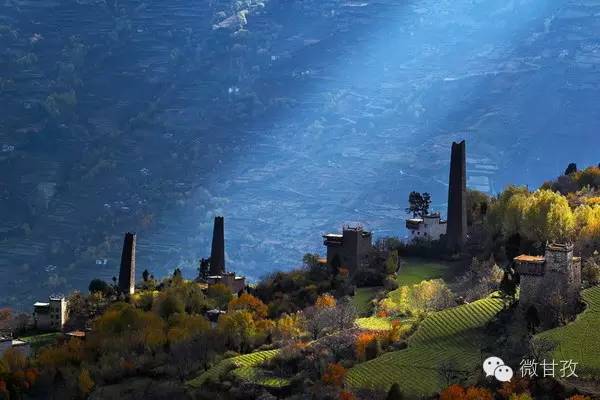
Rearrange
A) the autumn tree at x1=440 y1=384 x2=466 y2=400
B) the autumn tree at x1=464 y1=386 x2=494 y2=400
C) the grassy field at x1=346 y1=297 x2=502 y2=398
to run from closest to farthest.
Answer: the autumn tree at x1=464 y1=386 x2=494 y2=400 → the autumn tree at x1=440 y1=384 x2=466 y2=400 → the grassy field at x1=346 y1=297 x2=502 y2=398

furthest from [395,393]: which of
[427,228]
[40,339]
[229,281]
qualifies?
[427,228]

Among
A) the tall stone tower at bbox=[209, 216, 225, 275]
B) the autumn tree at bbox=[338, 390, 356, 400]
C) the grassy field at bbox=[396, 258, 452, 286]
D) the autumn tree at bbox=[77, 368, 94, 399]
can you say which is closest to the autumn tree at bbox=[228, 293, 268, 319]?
the grassy field at bbox=[396, 258, 452, 286]

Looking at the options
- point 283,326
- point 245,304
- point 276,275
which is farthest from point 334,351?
point 276,275

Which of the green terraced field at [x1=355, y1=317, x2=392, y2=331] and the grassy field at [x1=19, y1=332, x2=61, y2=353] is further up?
the green terraced field at [x1=355, y1=317, x2=392, y2=331]

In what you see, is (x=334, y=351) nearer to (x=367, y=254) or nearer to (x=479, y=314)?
(x=479, y=314)

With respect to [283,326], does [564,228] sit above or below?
above

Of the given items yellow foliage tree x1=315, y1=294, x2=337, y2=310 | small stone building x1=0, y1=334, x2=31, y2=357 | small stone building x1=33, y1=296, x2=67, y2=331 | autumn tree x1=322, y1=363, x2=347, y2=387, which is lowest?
small stone building x1=0, y1=334, x2=31, y2=357

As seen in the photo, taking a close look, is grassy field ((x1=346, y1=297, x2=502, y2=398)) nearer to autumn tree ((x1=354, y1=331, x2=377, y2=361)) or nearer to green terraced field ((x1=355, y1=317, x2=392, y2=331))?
autumn tree ((x1=354, y1=331, x2=377, y2=361))

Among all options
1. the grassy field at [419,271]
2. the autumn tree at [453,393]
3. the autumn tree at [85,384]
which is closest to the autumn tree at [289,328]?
the grassy field at [419,271]

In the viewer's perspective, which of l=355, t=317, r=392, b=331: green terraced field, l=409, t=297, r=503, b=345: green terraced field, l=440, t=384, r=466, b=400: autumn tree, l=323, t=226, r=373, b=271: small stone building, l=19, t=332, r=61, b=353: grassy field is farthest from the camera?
l=323, t=226, r=373, b=271: small stone building
